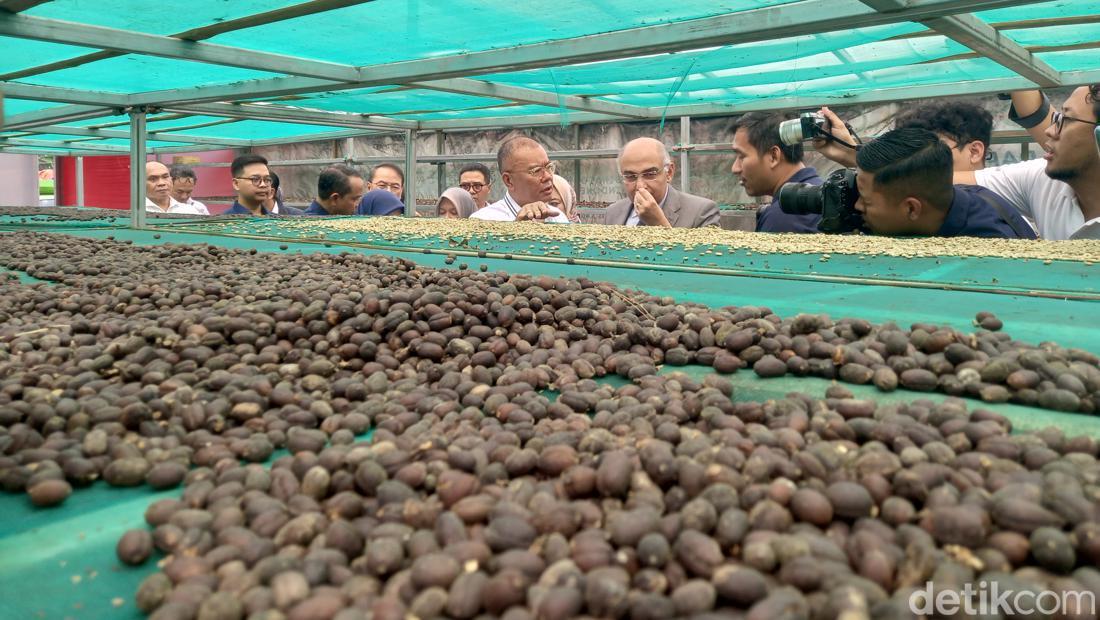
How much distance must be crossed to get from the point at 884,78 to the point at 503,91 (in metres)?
2.52

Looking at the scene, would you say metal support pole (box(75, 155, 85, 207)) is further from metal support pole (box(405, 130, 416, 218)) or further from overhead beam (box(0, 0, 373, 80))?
overhead beam (box(0, 0, 373, 80))

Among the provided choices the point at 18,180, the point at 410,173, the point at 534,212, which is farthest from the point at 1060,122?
the point at 18,180

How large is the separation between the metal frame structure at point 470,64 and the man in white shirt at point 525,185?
40cm

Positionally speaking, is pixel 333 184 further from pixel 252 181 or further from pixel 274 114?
pixel 274 114

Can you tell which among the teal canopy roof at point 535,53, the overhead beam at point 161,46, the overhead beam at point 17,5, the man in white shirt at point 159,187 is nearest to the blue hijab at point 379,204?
the teal canopy roof at point 535,53

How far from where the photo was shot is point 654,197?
5.26m

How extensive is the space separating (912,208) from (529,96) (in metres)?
2.64

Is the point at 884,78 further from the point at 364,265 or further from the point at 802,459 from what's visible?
the point at 802,459

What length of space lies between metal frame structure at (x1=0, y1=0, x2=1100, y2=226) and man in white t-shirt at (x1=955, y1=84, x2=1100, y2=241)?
27 centimetres

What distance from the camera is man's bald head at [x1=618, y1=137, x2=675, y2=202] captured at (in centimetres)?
509

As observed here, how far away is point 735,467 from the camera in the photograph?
1079 millimetres

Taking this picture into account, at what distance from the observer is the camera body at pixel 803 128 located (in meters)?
3.96

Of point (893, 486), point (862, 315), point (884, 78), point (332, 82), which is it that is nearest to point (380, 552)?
point (893, 486)

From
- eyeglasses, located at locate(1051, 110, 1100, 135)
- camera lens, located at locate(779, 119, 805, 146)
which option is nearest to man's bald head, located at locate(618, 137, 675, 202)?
camera lens, located at locate(779, 119, 805, 146)
